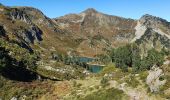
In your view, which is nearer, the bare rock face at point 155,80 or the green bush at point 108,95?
the bare rock face at point 155,80

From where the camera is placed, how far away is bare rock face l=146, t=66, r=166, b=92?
203ft

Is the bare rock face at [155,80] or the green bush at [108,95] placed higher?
the bare rock face at [155,80]

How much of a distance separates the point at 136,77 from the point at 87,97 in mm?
13382

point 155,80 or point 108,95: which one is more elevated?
point 155,80

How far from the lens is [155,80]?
212 ft

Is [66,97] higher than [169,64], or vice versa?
[169,64]

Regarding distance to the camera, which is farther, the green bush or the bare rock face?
the green bush

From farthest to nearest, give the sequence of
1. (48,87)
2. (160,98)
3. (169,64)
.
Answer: (48,87) < (169,64) < (160,98)

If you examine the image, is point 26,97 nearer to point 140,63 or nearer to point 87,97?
point 87,97

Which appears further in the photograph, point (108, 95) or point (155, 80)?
point (155, 80)

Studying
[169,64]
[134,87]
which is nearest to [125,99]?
[134,87]

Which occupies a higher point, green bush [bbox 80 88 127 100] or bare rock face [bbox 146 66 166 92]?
bare rock face [bbox 146 66 166 92]

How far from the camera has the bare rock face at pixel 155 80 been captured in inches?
2435

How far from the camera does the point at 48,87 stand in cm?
7806
